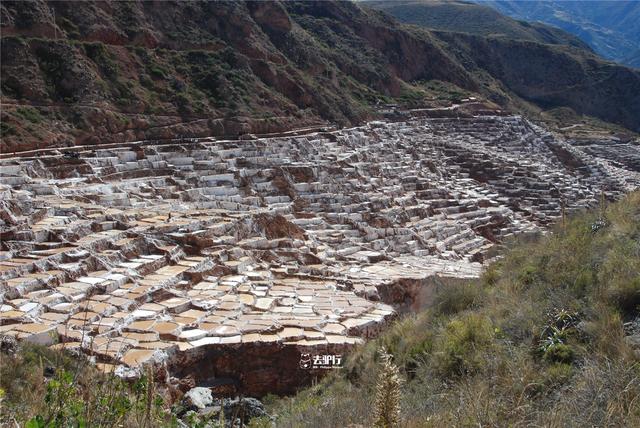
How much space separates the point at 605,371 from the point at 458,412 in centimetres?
105

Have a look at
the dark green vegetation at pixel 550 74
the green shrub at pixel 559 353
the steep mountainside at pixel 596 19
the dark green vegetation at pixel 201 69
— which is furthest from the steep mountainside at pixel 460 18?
the green shrub at pixel 559 353

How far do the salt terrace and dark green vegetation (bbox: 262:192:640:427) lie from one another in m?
1.30

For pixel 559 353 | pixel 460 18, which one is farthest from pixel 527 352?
pixel 460 18

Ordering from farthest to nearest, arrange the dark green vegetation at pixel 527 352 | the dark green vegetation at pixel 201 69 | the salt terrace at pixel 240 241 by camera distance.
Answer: the dark green vegetation at pixel 201 69, the salt terrace at pixel 240 241, the dark green vegetation at pixel 527 352

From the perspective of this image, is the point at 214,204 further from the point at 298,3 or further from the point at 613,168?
the point at 298,3

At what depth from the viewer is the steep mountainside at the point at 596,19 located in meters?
104

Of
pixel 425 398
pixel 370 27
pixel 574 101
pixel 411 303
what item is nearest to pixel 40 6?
pixel 411 303

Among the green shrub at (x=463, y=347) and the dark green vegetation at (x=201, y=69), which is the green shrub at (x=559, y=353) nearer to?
the green shrub at (x=463, y=347)

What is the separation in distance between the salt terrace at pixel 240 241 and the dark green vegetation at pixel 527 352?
51.3 inches

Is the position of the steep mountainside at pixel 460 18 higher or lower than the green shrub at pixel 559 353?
higher

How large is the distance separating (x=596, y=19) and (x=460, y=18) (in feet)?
229

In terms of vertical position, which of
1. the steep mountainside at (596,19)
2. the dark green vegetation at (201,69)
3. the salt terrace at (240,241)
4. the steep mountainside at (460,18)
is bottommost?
the salt terrace at (240,241)

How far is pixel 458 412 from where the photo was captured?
3.30 m

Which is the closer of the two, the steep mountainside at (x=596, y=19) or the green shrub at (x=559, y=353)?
the green shrub at (x=559, y=353)
